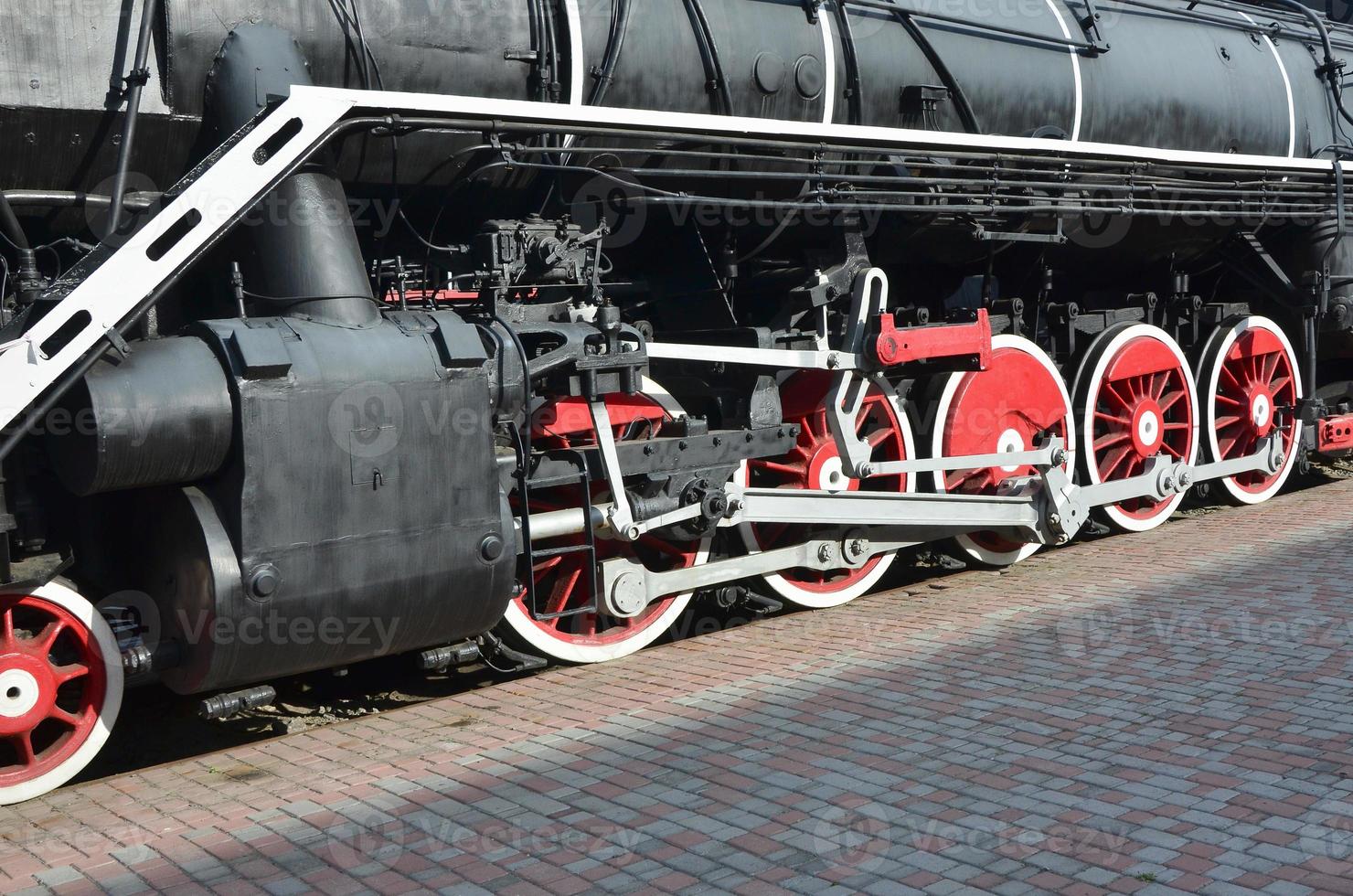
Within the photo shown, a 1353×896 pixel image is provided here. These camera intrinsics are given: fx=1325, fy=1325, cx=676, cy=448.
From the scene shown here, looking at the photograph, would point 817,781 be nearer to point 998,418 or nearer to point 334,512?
point 334,512

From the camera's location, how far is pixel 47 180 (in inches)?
160

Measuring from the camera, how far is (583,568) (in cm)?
530

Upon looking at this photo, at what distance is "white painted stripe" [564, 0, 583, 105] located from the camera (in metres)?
4.81

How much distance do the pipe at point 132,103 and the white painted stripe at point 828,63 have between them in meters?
2.72

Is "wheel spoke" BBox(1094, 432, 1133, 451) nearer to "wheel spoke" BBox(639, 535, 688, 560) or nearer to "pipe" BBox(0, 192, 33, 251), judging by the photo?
"wheel spoke" BBox(639, 535, 688, 560)

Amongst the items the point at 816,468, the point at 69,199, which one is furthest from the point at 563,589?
the point at 69,199

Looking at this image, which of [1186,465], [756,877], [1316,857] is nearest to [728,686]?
[756,877]

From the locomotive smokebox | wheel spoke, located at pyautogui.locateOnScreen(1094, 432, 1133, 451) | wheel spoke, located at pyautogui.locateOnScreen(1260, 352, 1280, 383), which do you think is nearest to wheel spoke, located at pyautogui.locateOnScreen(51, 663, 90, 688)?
the locomotive smokebox

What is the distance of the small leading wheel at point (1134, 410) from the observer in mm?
7160

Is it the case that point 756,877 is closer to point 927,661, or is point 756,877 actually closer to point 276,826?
point 276,826

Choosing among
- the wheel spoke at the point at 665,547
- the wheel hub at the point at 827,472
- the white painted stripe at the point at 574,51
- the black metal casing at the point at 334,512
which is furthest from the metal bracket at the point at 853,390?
the black metal casing at the point at 334,512

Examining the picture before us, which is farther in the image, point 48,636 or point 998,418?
point 998,418

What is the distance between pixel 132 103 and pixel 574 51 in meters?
1.58

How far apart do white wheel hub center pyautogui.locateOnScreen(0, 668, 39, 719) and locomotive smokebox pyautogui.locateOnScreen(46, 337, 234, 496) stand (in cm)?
53
